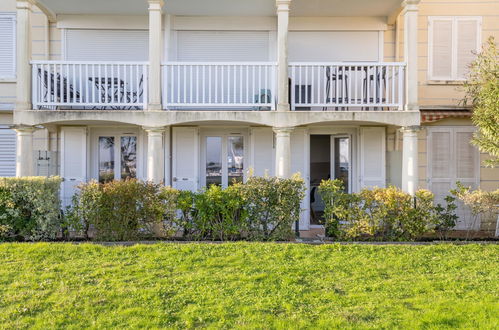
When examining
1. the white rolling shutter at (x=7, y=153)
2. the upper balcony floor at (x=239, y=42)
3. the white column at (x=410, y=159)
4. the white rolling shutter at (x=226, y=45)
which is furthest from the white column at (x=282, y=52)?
the white rolling shutter at (x=7, y=153)

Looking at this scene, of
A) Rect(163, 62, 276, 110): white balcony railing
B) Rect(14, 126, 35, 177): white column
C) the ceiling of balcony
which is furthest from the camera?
the ceiling of balcony

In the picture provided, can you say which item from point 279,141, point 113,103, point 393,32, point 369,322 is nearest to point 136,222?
point 113,103

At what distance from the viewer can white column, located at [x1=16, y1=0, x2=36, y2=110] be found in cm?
866

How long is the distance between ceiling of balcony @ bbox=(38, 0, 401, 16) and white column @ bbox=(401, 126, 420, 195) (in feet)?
10.4

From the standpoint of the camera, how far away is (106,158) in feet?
35.0

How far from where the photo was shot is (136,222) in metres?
8.00

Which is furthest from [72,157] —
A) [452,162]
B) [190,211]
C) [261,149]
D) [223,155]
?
[452,162]

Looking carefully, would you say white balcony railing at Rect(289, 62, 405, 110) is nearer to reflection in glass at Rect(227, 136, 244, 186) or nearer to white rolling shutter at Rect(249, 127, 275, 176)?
white rolling shutter at Rect(249, 127, 275, 176)

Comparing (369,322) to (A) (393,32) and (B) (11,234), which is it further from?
(A) (393,32)

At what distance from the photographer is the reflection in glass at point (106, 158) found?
1063 cm

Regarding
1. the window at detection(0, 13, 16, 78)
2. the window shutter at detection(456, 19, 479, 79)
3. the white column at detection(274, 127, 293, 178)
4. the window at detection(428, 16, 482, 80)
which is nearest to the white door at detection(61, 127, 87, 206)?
the window at detection(0, 13, 16, 78)

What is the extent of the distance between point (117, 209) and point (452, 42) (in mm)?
9206

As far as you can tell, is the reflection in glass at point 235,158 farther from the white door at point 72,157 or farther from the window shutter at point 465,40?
the window shutter at point 465,40

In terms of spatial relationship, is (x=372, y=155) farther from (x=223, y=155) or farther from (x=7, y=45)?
(x=7, y=45)
